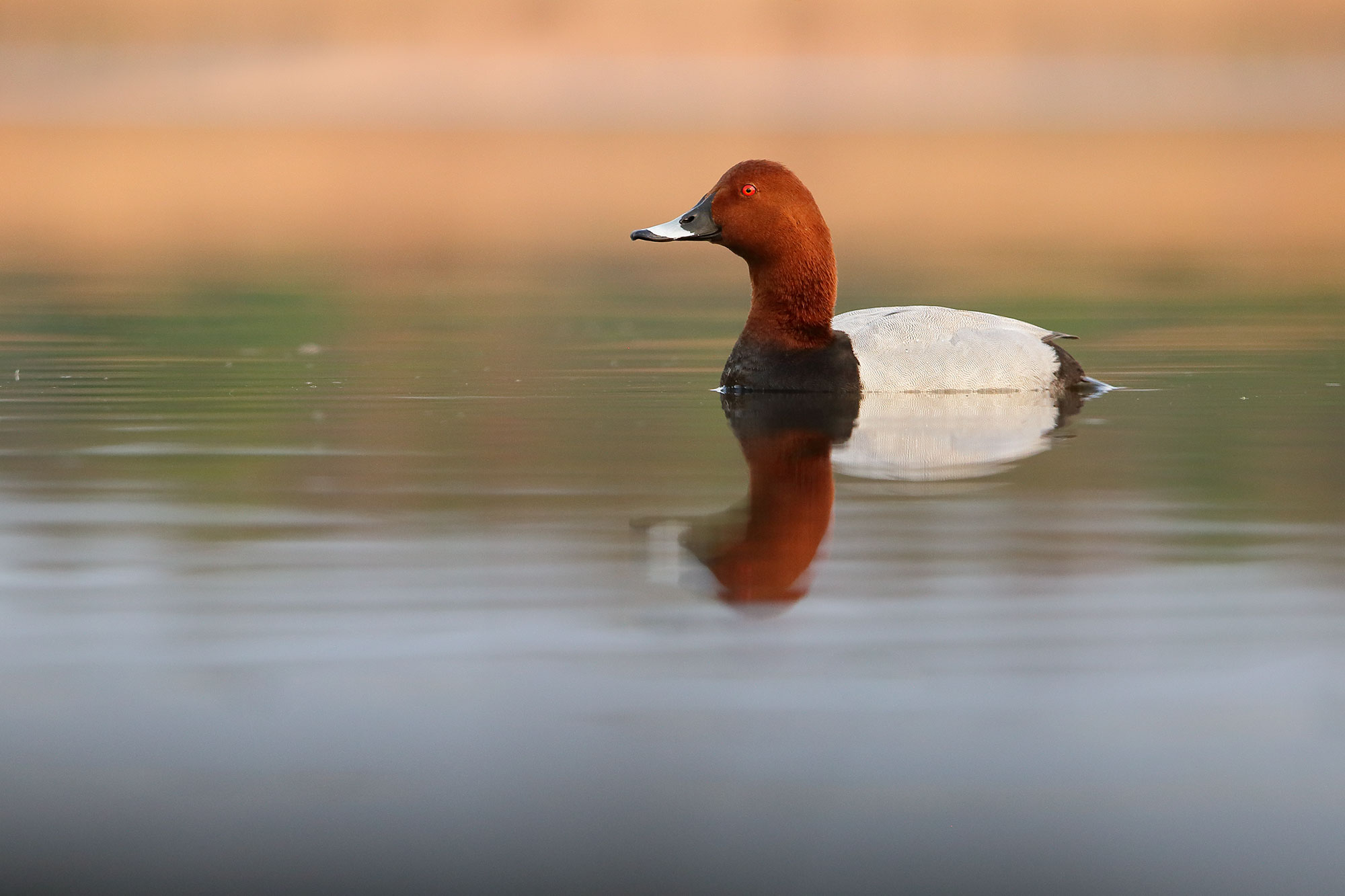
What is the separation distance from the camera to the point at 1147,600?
17.2 ft

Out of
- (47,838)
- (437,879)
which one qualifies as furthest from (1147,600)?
(47,838)

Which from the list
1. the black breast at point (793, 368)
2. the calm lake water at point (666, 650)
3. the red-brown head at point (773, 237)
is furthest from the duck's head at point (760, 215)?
the calm lake water at point (666, 650)

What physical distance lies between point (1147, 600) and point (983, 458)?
A: 257cm

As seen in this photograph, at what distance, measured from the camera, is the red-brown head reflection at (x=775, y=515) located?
5.38 meters

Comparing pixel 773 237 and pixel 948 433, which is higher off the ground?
pixel 773 237

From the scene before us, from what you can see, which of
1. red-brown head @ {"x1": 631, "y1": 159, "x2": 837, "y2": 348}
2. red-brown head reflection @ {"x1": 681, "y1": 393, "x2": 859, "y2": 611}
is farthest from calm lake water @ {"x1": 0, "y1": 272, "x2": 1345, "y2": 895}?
red-brown head @ {"x1": 631, "y1": 159, "x2": 837, "y2": 348}

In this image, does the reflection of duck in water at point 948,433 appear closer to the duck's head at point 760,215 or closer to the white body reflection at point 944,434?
the white body reflection at point 944,434

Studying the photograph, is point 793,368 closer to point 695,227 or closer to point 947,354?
point 947,354

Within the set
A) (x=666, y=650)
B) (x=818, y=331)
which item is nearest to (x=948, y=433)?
(x=818, y=331)

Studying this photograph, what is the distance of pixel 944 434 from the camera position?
8.46 meters

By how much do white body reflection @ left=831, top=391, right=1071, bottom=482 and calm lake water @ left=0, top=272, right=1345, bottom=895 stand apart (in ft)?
0.14

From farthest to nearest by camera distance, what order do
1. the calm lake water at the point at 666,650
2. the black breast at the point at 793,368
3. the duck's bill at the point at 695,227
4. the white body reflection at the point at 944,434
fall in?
the duck's bill at the point at 695,227 < the black breast at the point at 793,368 < the white body reflection at the point at 944,434 < the calm lake water at the point at 666,650

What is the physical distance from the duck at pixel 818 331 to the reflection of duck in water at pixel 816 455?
93 mm

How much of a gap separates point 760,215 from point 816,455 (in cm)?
299
